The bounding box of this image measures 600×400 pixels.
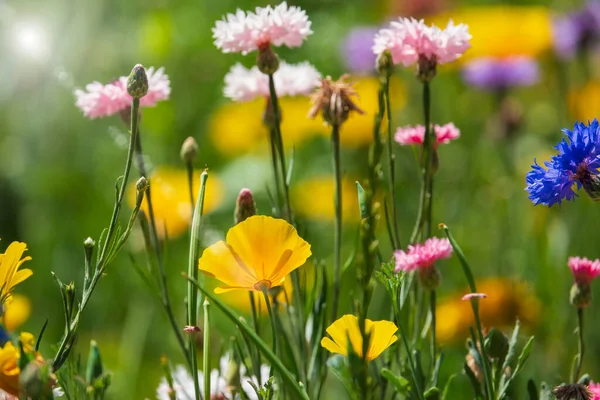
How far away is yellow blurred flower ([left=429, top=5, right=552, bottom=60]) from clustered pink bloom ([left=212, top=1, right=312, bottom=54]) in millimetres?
1313

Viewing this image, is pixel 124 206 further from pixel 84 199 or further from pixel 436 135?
pixel 436 135

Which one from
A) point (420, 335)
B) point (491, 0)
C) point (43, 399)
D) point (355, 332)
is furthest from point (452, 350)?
point (491, 0)

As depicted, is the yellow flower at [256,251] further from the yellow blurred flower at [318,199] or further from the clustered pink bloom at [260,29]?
the yellow blurred flower at [318,199]

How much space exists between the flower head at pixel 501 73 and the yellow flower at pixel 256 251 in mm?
1318

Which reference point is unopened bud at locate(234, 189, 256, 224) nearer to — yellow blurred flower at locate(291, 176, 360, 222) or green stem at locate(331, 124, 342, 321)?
green stem at locate(331, 124, 342, 321)

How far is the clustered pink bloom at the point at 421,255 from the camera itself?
0.53m

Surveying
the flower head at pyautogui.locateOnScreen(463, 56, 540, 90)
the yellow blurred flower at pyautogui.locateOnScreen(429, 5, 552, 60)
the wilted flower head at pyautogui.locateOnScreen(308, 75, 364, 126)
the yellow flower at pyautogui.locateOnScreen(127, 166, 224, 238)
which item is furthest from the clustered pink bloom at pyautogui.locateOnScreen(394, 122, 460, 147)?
the yellow blurred flower at pyautogui.locateOnScreen(429, 5, 552, 60)

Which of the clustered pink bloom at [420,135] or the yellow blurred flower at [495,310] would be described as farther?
the yellow blurred flower at [495,310]

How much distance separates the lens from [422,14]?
2418mm

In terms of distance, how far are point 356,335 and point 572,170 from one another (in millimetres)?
158

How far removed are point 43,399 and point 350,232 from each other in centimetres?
129

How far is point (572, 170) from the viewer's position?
1.56ft

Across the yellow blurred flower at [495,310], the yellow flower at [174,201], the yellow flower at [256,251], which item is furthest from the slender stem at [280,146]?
the yellow blurred flower at [495,310]

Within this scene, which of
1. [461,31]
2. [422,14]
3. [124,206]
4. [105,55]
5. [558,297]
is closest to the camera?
A: [461,31]
